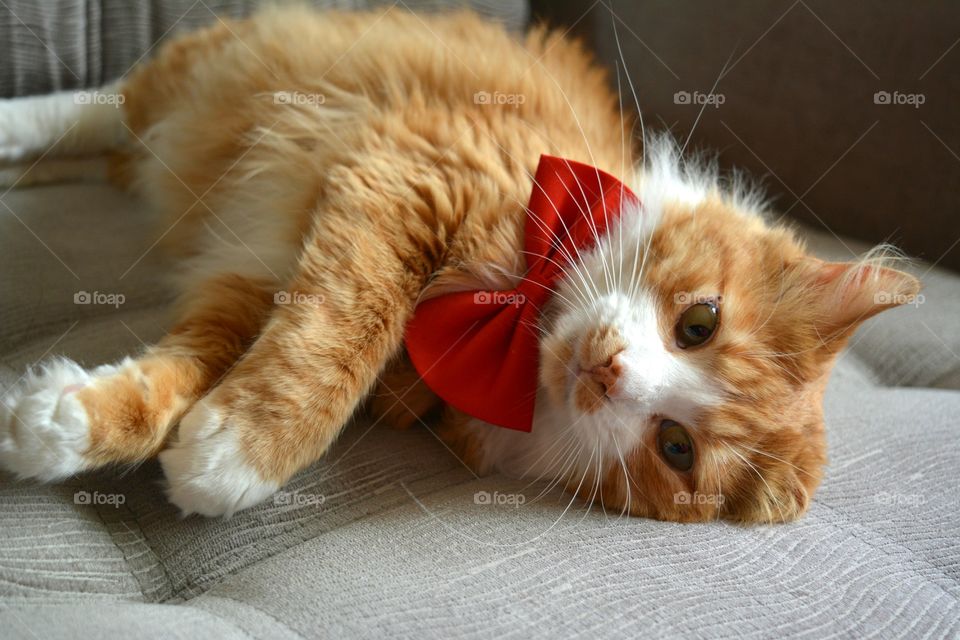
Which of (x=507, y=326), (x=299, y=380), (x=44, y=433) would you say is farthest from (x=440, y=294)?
(x=44, y=433)

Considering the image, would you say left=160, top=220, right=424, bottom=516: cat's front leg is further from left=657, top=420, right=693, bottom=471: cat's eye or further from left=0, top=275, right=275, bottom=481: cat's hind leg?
left=657, top=420, right=693, bottom=471: cat's eye

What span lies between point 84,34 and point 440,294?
57.9 inches

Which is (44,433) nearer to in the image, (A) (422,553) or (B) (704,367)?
(A) (422,553)

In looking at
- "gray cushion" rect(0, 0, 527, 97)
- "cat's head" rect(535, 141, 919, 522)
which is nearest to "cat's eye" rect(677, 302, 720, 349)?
"cat's head" rect(535, 141, 919, 522)

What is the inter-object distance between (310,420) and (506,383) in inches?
16.2

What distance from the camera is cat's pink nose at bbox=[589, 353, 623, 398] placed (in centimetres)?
141

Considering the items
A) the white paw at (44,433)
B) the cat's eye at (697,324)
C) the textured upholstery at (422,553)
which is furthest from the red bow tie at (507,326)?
the white paw at (44,433)

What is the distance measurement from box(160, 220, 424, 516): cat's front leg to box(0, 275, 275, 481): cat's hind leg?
0.06 metres

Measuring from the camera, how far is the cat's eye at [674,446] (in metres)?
Result: 1.58

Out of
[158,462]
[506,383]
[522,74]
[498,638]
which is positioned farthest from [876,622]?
[522,74]

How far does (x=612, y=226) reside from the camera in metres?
1.67

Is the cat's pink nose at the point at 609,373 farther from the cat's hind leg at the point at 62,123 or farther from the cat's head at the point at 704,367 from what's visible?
the cat's hind leg at the point at 62,123

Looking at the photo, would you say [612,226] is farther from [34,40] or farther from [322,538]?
[34,40]

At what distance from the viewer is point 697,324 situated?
1562mm
